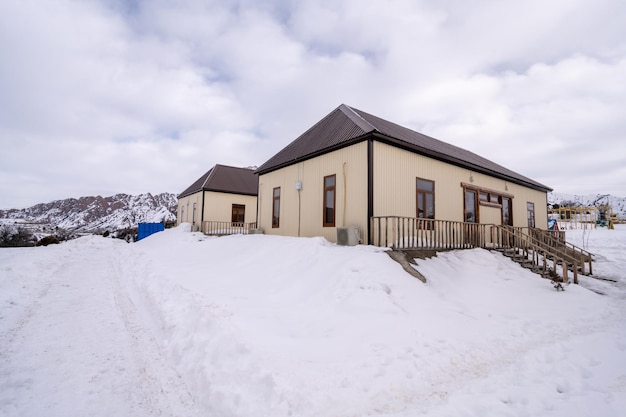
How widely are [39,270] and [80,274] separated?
4.45 feet

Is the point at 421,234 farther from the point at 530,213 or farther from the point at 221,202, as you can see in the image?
the point at 221,202

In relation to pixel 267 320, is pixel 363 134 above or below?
above

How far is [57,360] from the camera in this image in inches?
159

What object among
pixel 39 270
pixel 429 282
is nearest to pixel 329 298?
pixel 429 282

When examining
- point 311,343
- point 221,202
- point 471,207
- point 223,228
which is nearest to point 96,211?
point 221,202

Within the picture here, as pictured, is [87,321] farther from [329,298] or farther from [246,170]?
[246,170]

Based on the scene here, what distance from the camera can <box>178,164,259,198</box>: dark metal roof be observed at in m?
23.2

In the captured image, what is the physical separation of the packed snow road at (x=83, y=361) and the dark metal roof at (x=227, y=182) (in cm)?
1631

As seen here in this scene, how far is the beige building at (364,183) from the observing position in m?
10.6

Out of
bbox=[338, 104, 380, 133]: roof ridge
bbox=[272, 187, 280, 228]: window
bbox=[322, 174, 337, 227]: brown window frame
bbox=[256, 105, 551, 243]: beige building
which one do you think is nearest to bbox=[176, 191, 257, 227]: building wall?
bbox=[256, 105, 551, 243]: beige building

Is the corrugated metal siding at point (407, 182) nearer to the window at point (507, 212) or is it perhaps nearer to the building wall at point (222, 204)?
the window at point (507, 212)

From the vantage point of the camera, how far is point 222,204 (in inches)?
911

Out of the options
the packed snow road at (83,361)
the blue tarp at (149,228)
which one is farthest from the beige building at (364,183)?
the blue tarp at (149,228)

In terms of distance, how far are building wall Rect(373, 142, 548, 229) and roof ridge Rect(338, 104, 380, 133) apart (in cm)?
56
